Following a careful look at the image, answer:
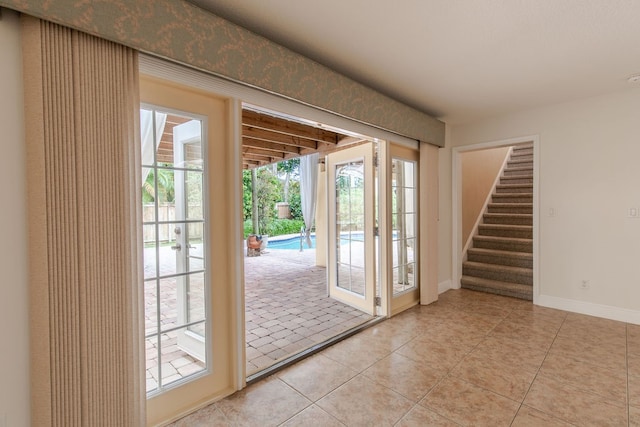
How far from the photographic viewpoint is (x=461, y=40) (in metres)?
2.23

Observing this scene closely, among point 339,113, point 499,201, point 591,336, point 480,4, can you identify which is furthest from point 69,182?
point 499,201

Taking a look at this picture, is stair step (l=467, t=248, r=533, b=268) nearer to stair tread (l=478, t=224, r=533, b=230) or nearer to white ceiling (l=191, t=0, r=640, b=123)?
stair tread (l=478, t=224, r=533, b=230)

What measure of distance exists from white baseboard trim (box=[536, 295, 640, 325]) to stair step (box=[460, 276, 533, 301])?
0.72 ft

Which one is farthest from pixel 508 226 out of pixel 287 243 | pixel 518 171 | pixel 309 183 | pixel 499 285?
pixel 287 243

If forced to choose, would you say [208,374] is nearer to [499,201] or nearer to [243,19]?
[243,19]

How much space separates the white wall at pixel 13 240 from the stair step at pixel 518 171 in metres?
7.24

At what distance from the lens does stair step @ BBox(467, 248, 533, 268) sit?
4.49m

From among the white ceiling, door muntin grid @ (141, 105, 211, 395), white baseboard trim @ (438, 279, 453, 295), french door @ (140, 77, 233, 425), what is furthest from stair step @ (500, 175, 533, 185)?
door muntin grid @ (141, 105, 211, 395)

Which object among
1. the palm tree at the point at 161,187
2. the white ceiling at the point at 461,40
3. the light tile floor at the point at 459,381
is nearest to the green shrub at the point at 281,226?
the light tile floor at the point at 459,381

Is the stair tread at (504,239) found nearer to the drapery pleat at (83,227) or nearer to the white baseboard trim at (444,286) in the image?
the white baseboard trim at (444,286)

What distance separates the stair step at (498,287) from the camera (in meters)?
4.11

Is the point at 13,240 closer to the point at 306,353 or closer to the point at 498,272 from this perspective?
the point at 306,353

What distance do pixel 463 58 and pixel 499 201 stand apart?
4.12 m

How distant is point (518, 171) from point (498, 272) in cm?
287
